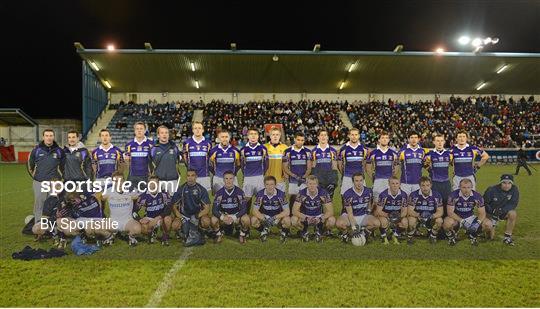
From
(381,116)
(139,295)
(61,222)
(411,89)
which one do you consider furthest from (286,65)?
(139,295)

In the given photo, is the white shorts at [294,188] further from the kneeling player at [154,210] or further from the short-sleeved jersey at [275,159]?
the kneeling player at [154,210]

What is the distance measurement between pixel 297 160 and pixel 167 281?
3717mm

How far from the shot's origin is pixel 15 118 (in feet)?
101

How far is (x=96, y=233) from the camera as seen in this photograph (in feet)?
20.9

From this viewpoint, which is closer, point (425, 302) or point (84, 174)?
point (425, 302)

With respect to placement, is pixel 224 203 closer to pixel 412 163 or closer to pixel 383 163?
pixel 383 163

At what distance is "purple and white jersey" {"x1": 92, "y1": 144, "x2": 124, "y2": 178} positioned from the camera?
294 inches

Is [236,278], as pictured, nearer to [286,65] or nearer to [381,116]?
[286,65]

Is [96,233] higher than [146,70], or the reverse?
[146,70]

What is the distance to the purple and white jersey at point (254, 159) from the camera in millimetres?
7688

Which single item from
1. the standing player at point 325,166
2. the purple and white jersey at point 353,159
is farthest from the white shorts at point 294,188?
the purple and white jersey at point 353,159

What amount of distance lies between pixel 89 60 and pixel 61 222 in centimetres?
2277

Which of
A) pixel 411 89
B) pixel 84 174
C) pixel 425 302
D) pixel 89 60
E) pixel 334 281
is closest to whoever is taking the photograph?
pixel 425 302

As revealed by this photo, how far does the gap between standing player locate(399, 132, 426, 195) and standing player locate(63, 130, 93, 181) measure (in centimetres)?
585
